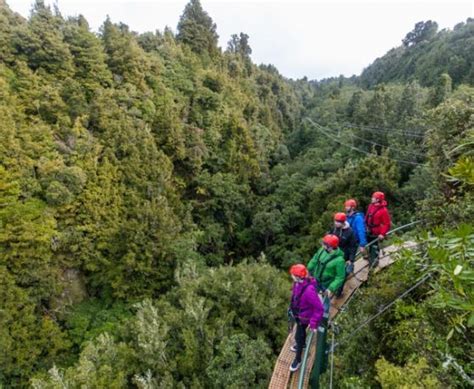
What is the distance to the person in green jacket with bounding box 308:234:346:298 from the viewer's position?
197 inches

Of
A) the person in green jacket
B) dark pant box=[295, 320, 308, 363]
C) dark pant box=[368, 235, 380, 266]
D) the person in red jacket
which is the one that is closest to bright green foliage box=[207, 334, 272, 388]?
dark pant box=[295, 320, 308, 363]

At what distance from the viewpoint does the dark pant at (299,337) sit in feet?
16.2

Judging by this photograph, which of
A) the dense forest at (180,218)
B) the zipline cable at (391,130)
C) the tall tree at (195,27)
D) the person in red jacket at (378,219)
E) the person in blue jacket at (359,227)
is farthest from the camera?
the tall tree at (195,27)

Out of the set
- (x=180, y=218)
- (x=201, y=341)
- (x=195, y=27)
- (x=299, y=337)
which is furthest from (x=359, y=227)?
(x=195, y=27)

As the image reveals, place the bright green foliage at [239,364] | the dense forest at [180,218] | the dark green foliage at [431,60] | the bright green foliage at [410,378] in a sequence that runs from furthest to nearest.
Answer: the dark green foliage at [431,60]
the bright green foliage at [239,364]
the dense forest at [180,218]
the bright green foliage at [410,378]

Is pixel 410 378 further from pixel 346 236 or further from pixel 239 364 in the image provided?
pixel 239 364

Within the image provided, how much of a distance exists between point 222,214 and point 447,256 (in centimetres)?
2531

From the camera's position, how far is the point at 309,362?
536 centimetres

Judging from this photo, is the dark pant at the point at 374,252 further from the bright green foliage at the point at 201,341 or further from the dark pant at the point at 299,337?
the bright green foliage at the point at 201,341

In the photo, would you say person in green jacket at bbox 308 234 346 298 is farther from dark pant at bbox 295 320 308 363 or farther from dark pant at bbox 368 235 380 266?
dark pant at bbox 368 235 380 266

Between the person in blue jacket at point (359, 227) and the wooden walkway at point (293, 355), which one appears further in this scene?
the person in blue jacket at point (359, 227)

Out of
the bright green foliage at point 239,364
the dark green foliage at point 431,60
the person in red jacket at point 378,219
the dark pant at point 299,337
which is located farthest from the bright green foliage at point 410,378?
the dark green foliage at point 431,60

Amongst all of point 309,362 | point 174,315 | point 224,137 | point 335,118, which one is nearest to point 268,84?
point 335,118

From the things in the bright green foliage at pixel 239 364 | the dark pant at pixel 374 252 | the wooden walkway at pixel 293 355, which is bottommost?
the bright green foliage at pixel 239 364
